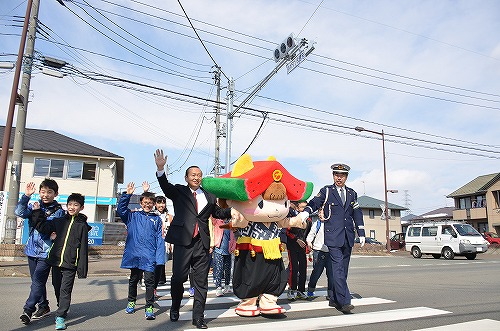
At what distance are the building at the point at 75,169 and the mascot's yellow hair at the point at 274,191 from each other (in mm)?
21669

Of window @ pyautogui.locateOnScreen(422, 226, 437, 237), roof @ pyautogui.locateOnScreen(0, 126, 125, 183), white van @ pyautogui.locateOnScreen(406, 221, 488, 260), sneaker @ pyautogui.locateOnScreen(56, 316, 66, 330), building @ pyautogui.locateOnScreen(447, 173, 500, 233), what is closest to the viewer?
sneaker @ pyautogui.locateOnScreen(56, 316, 66, 330)

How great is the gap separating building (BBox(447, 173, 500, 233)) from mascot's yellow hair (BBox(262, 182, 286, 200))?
41.6m

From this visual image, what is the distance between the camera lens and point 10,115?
1244cm

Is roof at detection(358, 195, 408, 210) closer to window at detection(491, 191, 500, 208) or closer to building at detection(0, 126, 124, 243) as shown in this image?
window at detection(491, 191, 500, 208)

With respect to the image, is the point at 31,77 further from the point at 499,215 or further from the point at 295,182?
the point at 499,215

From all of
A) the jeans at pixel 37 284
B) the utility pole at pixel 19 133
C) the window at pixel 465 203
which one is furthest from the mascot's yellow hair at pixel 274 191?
the window at pixel 465 203

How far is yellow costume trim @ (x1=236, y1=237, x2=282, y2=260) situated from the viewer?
4.80 metres

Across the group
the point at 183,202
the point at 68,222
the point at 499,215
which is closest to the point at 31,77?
the point at 68,222

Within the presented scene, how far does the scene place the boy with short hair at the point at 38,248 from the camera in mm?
4574

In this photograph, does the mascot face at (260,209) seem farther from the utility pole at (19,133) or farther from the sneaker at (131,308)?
the utility pole at (19,133)

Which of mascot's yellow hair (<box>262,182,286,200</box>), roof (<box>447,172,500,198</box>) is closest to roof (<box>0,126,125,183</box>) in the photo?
mascot's yellow hair (<box>262,182,286,200</box>)

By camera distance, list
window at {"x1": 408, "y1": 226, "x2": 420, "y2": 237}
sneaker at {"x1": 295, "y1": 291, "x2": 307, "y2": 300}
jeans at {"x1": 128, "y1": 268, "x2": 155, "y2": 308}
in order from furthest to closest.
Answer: window at {"x1": 408, "y1": 226, "x2": 420, "y2": 237}
sneaker at {"x1": 295, "y1": 291, "x2": 307, "y2": 300}
jeans at {"x1": 128, "y1": 268, "x2": 155, "y2": 308}

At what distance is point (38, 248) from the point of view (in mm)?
4773

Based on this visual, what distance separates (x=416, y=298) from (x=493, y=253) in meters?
24.0
